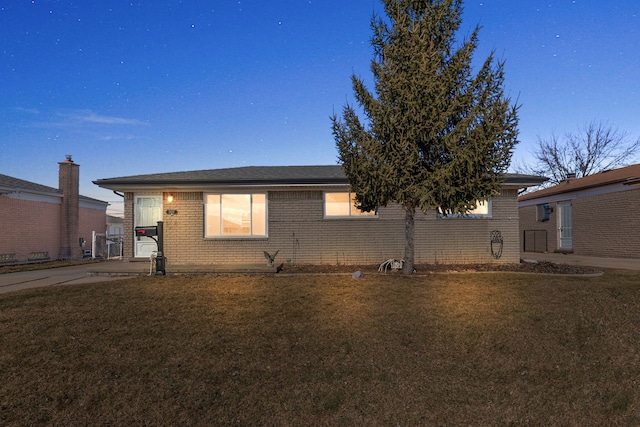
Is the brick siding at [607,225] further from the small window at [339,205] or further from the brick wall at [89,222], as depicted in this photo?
the brick wall at [89,222]

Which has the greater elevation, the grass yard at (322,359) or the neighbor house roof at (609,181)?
the neighbor house roof at (609,181)

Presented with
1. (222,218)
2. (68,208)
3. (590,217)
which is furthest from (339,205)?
(68,208)

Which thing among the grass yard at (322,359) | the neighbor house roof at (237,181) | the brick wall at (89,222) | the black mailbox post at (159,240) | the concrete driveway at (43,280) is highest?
the neighbor house roof at (237,181)

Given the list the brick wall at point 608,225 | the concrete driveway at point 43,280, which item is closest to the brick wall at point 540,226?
the brick wall at point 608,225

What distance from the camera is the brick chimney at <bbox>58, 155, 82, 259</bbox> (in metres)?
18.9

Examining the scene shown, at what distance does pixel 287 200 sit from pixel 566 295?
7.89 m

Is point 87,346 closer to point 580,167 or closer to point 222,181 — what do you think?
point 222,181

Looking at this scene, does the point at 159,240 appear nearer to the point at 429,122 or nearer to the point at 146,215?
the point at 146,215

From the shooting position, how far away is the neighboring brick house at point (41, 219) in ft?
52.7

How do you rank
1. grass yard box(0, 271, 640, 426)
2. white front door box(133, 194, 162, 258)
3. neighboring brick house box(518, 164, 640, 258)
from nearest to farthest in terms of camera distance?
grass yard box(0, 271, 640, 426)
white front door box(133, 194, 162, 258)
neighboring brick house box(518, 164, 640, 258)

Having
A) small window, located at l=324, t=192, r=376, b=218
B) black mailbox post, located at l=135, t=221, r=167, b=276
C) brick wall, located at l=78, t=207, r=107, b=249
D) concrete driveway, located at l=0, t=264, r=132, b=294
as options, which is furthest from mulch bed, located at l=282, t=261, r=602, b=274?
brick wall, located at l=78, t=207, r=107, b=249

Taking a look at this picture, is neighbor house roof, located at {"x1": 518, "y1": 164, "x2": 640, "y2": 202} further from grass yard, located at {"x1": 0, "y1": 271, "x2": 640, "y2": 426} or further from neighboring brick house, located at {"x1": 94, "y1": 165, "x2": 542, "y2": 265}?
grass yard, located at {"x1": 0, "y1": 271, "x2": 640, "y2": 426}

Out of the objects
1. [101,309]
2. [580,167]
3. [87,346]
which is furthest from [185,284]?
[580,167]

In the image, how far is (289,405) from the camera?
3.53 meters
